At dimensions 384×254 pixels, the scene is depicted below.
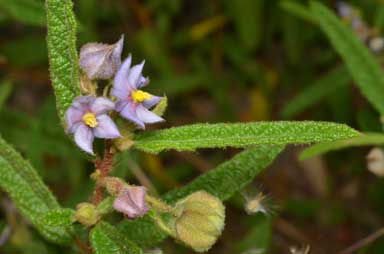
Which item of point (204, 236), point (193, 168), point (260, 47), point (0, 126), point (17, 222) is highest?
point (260, 47)

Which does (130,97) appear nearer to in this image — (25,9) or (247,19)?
(25,9)

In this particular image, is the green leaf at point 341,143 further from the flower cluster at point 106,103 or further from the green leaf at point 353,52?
the flower cluster at point 106,103

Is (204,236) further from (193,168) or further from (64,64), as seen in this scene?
(193,168)

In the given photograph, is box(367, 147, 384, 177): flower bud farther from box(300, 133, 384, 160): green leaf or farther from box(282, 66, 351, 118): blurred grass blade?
box(282, 66, 351, 118): blurred grass blade

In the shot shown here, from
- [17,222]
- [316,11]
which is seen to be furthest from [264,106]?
[17,222]

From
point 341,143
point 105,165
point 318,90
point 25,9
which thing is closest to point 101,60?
point 105,165

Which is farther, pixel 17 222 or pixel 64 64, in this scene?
pixel 17 222
